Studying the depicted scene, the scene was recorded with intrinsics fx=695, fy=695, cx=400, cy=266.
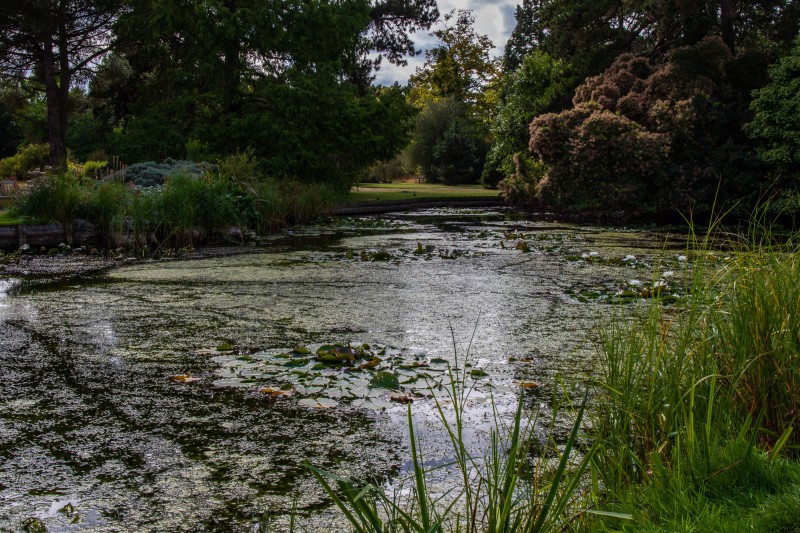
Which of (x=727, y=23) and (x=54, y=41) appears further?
(x=54, y=41)

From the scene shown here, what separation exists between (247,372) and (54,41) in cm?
1889

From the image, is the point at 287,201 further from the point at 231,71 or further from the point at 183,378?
the point at 183,378

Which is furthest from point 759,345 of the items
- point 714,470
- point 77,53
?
point 77,53

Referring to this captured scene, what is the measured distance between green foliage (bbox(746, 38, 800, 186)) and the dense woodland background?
4cm

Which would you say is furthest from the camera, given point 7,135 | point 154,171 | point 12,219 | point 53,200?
point 7,135

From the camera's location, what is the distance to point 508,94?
24031 millimetres

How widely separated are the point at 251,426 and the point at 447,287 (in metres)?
4.13

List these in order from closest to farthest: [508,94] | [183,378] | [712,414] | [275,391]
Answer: [712,414] → [275,391] → [183,378] → [508,94]

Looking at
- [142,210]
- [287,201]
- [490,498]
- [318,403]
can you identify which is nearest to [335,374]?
[318,403]

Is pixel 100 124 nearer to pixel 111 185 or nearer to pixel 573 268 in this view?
pixel 111 185

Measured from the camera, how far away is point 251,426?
3113 millimetres

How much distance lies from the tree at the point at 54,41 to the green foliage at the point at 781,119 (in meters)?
16.4

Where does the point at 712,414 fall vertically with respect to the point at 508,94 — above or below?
below

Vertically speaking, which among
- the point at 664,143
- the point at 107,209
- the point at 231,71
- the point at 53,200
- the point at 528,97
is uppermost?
the point at 231,71
